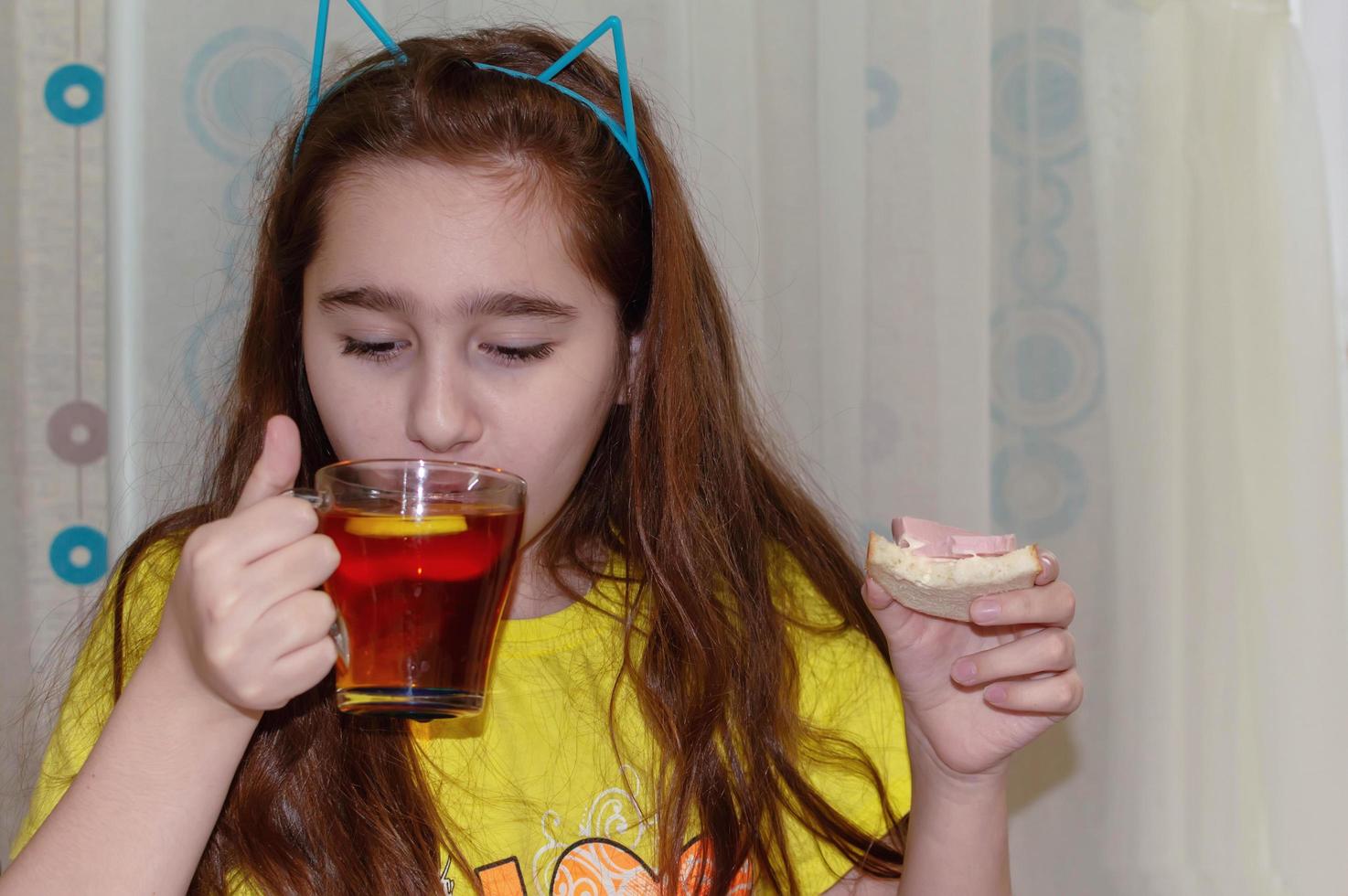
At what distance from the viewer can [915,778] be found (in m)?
1.15

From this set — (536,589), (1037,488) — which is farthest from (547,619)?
(1037,488)

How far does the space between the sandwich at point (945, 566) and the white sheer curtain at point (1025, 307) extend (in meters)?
0.49

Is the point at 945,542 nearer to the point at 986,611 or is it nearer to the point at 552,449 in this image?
the point at 986,611

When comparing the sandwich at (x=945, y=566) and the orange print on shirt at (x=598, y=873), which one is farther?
the orange print on shirt at (x=598, y=873)

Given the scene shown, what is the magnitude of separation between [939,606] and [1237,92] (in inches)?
30.4

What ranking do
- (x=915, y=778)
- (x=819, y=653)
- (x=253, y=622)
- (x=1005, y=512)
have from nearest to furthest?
1. (x=253, y=622)
2. (x=915, y=778)
3. (x=819, y=653)
4. (x=1005, y=512)

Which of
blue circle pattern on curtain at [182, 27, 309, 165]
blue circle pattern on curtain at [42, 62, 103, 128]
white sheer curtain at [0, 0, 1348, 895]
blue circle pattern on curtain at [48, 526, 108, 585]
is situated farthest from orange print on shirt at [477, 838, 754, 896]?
blue circle pattern on curtain at [42, 62, 103, 128]

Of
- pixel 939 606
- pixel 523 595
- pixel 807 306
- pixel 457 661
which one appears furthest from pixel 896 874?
pixel 807 306

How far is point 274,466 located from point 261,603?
12cm

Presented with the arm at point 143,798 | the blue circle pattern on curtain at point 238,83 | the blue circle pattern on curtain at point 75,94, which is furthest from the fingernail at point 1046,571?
the blue circle pattern on curtain at point 75,94

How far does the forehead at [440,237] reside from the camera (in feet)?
3.33

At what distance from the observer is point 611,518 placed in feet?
4.41

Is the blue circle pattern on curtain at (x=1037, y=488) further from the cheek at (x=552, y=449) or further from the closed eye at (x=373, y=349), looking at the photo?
the closed eye at (x=373, y=349)

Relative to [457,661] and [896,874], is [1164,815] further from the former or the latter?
[457,661]
